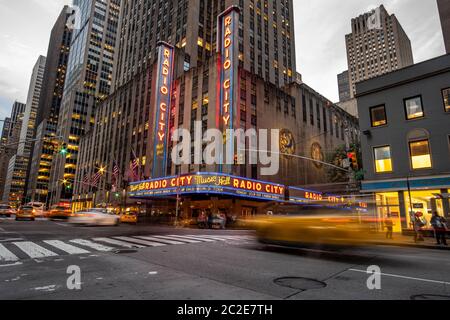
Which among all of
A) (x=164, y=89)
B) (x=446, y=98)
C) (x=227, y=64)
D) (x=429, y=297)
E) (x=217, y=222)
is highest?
(x=227, y=64)

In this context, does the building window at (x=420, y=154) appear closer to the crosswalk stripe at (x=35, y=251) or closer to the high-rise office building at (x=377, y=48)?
the crosswalk stripe at (x=35, y=251)

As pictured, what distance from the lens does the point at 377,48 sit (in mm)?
148500

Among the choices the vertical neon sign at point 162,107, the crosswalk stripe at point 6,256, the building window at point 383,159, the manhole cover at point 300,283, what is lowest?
the manhole cover at point 300,283

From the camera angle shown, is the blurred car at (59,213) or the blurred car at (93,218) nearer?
the blurred car at (93,218)

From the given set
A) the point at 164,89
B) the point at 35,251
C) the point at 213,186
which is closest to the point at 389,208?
the point at 213,186

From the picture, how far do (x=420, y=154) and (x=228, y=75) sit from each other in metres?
28.4

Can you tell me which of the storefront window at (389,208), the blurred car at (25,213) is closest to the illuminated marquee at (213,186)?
the storefront window at (389,208)

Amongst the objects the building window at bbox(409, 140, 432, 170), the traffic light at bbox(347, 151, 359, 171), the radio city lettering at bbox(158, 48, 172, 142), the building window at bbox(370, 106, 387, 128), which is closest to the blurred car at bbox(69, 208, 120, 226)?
the traffic light at bbox(347, 151, 359, 171)

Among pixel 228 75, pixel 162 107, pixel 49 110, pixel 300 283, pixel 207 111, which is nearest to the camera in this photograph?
pixel 300 283

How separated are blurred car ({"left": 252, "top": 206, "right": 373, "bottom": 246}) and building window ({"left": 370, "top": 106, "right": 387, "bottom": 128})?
1636 cm

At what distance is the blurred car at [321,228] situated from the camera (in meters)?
9.39

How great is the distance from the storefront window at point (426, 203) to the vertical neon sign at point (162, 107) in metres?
36.9

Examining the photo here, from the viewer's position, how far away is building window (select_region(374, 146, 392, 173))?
2228 cm

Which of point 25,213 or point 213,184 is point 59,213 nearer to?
point 25,213
